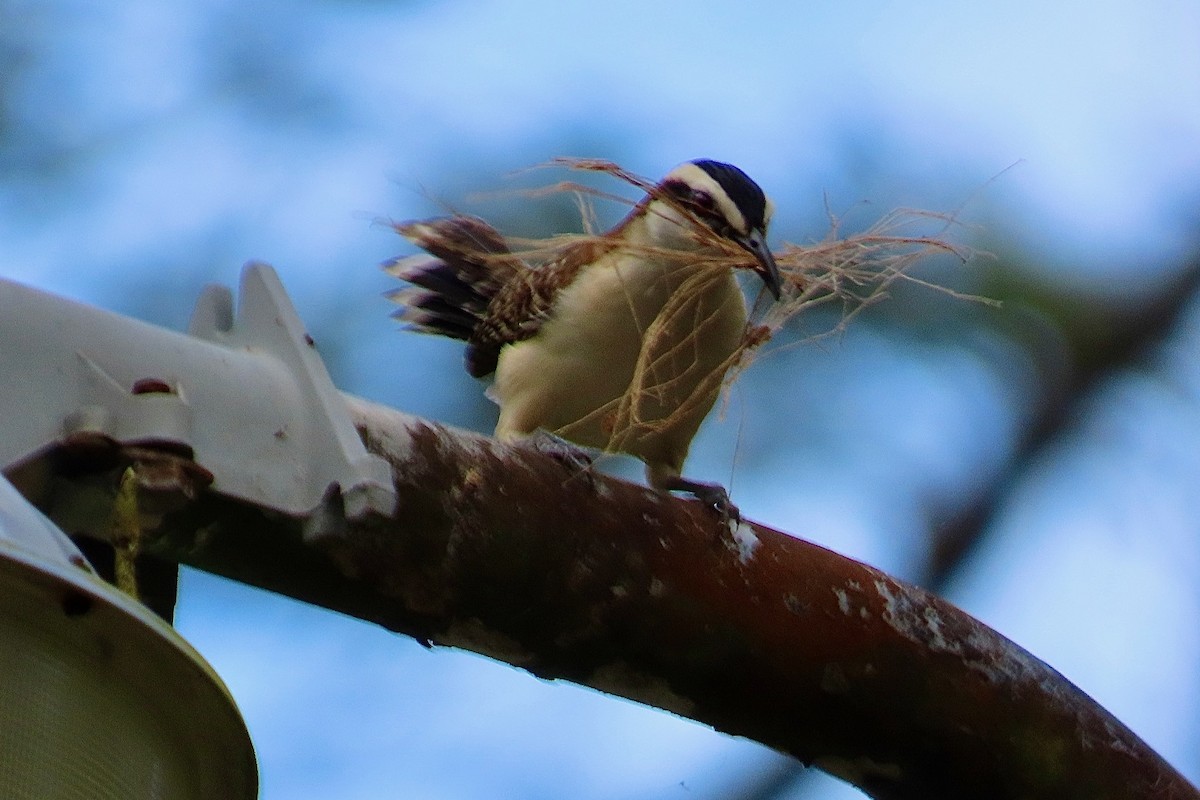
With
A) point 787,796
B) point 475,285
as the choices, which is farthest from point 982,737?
point 475,285

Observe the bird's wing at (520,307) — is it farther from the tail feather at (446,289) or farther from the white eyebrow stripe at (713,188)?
the white eyebrow stripe at (713,188)

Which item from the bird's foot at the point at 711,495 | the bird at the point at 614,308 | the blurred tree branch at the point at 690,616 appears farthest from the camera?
the bird at the point at 614,308

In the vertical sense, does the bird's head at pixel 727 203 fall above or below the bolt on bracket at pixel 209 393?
below

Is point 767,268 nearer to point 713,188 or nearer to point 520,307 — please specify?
point 713,188

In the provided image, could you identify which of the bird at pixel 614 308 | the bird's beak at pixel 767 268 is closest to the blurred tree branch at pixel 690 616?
the bird at pixel 614 308

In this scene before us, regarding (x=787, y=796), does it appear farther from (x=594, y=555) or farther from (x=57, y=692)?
(x=57, y=692)

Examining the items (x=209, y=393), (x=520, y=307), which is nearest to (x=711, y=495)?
(x=520, y=307)

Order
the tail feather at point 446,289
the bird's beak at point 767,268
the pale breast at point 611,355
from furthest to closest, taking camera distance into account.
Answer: the tail feather at point 446,289 → the pale breast at point 611,355 → the bird's beak at point 767,268

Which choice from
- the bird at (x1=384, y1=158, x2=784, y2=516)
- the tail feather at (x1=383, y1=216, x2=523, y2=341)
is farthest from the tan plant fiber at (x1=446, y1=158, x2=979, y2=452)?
the tail feather at (x1=383, y1=216, x2=523, y2=341)

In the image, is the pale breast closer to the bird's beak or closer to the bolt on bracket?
the bird's beak
